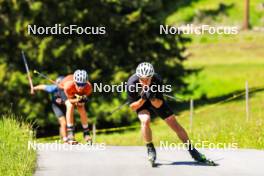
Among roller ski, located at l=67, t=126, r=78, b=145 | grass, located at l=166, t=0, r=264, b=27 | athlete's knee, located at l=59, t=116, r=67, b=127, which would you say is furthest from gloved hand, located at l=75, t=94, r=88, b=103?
grass, located at l=166, t=0, r=264, b=27

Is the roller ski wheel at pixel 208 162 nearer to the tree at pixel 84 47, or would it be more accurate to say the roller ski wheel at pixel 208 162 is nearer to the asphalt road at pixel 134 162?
the asphalt road at pixel 134 162

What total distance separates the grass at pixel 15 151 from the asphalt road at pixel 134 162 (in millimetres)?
221

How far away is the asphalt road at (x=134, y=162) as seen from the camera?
452 inches

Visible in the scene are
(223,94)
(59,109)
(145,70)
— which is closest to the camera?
(145,70)

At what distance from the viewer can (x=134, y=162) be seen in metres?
12.6

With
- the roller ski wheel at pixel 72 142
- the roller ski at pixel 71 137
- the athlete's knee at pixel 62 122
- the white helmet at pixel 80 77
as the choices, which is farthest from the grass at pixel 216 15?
the white helmet at pixel 80 77

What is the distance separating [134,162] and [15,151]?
1.87 meters

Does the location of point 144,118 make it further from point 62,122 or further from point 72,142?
point 62,122

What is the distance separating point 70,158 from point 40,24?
58.8 feet

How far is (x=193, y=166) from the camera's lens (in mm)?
12094

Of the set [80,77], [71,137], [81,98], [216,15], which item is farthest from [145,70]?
[216,15]

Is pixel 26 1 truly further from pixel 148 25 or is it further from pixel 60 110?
pixel 60 110

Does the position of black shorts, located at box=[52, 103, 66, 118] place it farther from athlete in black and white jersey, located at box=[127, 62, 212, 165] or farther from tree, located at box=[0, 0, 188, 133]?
tree, located at box=[0, 0, 188, 133]

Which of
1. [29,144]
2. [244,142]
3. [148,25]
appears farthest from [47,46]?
[29,144]
